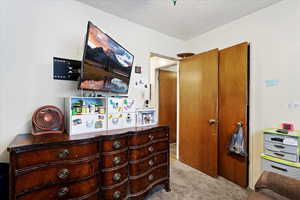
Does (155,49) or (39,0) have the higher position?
(39,0)

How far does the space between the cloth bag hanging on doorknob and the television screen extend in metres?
1.75

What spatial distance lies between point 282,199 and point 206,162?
4.65 ft

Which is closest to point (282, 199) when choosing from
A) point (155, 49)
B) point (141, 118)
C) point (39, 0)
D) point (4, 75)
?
point (141, 118)

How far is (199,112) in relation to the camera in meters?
2.49

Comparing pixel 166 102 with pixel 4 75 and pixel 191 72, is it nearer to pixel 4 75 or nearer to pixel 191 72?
pixel 191 72

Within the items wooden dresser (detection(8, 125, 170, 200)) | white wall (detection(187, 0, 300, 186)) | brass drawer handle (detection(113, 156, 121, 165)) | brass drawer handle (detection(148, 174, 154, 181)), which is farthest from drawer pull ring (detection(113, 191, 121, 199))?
white wall (detection(187, 0, 300, 186))

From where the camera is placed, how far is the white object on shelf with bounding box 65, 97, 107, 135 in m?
1.41

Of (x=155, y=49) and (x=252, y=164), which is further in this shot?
(x=155, y=49)

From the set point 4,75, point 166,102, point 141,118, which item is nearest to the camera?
point 4,75

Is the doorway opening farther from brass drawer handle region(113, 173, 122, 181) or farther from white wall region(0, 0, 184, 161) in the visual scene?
brass drawer handle region(113, 173, 122, 181)

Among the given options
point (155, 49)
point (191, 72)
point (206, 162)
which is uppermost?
point (155, 49)

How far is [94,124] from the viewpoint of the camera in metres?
1.54

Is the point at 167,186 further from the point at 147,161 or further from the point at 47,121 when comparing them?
the point at 47,121

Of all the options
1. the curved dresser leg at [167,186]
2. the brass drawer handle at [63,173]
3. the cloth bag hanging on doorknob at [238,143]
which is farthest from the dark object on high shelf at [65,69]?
the cloth bag hanging on doorknob at [238,143]
